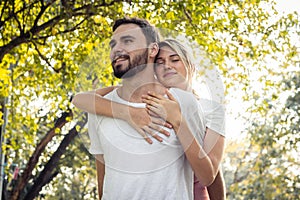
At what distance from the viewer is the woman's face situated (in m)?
2.40

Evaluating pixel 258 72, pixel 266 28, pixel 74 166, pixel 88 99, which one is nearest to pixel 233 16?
pixel 266 28

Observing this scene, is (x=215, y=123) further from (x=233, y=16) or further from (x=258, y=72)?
(x=258, y=72)

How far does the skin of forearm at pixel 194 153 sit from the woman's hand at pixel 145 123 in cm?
6

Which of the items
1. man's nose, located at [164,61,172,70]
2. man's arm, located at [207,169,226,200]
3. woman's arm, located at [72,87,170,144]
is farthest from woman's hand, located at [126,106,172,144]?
man's arm, located at [207,169,226,200]

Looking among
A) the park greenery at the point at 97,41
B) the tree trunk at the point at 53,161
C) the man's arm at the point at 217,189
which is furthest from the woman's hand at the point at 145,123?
the tree trunk at the point at 53,161

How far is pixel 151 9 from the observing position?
7.53m

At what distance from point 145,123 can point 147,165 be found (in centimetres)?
16

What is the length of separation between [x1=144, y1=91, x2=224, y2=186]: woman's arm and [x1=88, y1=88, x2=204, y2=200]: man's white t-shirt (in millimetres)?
35

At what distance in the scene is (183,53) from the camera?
2.53 m

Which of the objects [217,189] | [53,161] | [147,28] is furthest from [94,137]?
[53,161]

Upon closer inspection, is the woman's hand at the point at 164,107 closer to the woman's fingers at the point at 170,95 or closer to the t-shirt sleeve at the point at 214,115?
the woman's fingers at the point at 170,95

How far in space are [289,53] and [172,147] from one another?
705 cm

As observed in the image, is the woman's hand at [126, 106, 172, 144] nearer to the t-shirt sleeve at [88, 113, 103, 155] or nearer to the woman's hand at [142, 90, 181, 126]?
the woman's hand at [142, 90, 181, 126]

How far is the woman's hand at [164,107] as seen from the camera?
2.24 meters
